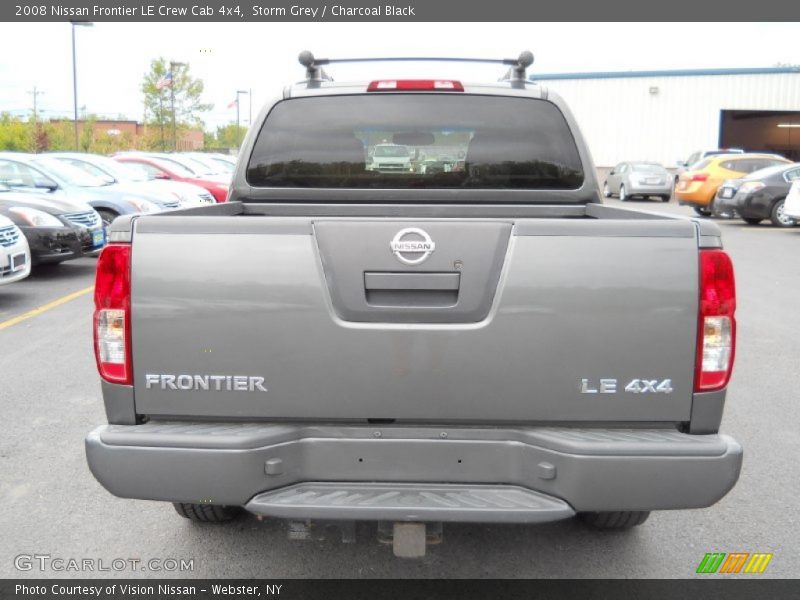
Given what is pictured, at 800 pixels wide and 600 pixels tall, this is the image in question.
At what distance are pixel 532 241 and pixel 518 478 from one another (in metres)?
0.79

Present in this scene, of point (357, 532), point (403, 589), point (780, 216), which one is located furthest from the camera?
point (780, 216)

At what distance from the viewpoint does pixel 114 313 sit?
2.82 meters

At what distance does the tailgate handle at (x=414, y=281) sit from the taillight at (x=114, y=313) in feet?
2.65

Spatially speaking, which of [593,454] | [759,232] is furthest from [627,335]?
[759,232]

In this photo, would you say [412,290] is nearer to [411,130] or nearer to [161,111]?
[411,130]

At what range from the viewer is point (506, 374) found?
107 inches

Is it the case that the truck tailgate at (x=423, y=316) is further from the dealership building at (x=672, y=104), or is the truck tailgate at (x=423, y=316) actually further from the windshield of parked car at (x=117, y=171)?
the dealership building at (x=672, y=104)

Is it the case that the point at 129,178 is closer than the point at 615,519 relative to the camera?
No

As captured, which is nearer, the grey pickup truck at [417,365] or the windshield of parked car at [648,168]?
the grey pickup truck at [417,365]

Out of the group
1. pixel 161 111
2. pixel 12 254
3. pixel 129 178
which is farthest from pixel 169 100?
pixel 12 254

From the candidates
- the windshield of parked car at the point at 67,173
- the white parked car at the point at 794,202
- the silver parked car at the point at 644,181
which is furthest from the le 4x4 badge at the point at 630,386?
the silver parked car at the point at 644,181

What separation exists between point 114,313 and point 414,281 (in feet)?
3.35

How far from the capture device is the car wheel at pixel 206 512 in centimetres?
364

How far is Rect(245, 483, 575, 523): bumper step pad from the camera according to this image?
8.79 feet
